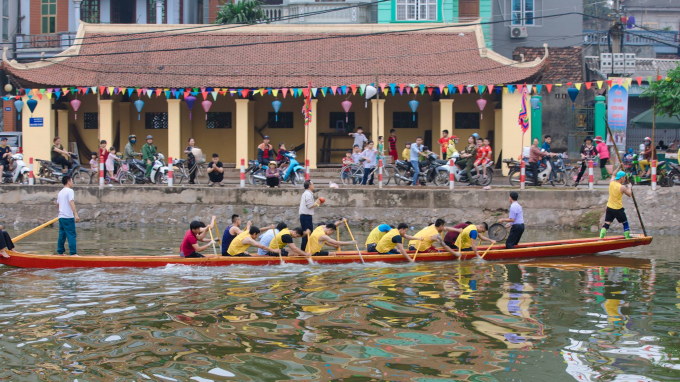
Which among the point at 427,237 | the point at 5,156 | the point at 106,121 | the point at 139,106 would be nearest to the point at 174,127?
the point at 139,106

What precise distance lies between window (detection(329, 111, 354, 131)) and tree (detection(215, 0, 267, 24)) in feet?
18.0

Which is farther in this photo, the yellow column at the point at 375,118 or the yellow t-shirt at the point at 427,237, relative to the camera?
the yellow column at the point at 375,118

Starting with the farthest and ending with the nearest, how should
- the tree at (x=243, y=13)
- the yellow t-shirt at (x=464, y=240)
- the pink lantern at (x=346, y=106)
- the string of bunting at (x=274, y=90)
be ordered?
1. the tree at (x=243, y=13)
2. the pink lantern at (x=346, y=106)
3. the string of bunting at (x=274, y=90)
4. the yellow t-shirt at (x=464, y=240)

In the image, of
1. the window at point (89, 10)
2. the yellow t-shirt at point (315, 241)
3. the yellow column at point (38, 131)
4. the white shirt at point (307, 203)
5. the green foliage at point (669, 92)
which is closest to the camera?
the yellow t-shirt at point (315, 241)

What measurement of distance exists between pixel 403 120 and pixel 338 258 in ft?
51.4

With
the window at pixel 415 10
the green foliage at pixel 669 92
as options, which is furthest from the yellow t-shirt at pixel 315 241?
the window at pixel 415 10

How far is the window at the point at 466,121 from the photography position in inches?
1085

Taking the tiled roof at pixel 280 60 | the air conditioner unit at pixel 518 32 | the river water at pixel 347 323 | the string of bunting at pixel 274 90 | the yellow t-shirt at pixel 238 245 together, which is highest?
the air conditioner unit at pixel 518 32

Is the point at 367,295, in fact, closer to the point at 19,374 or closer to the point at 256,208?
the point at 19,374

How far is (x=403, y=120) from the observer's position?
28.0m

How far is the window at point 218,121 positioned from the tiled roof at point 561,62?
499 inches

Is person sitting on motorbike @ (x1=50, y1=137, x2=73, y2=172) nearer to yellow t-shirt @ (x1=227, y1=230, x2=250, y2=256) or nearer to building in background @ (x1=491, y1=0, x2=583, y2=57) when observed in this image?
yellow t-shirt @ (x1=227, y1=230, x2=250, y2=256)

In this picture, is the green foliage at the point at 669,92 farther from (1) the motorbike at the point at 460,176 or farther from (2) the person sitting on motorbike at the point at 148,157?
(2) the person sitting on motorbike at the point at 148,157

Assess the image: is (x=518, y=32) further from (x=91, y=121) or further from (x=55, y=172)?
(x=55, y=172)
